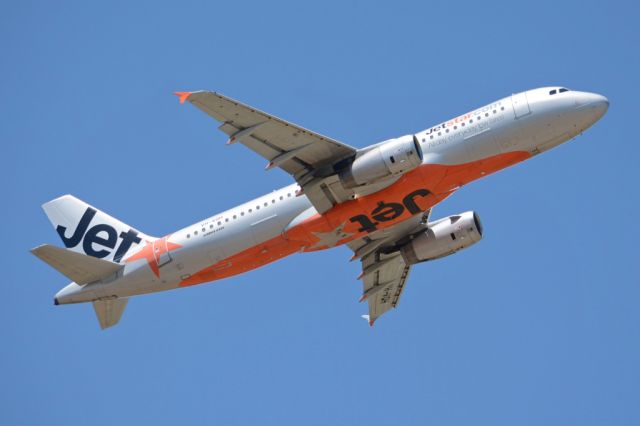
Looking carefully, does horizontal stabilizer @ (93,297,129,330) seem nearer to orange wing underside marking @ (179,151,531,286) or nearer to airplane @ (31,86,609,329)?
airplane @ (31,86,609,329)

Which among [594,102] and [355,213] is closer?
[594,102]

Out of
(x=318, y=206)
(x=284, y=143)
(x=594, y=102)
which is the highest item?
(x=284, y=143)

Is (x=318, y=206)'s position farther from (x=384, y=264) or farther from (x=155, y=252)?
(x=384, y=264)

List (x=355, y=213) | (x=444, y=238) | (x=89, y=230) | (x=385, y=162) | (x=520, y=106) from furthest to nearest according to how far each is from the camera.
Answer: (x=89, y=230)
(x=444, y=238)
(x=355, y=213)
(x=520, y=106)
(x=385, y=162)

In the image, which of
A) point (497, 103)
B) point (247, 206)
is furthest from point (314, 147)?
point (497, 103)

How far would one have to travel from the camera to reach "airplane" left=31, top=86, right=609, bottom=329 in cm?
4822

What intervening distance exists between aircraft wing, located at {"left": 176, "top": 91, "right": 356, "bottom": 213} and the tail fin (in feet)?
34.7

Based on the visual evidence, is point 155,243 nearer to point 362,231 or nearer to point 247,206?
point 247,206

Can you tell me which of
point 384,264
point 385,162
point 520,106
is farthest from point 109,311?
point 520,106

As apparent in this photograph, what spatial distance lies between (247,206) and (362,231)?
241 inches

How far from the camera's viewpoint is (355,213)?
50.4 metres

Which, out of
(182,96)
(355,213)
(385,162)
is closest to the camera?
(182,96)

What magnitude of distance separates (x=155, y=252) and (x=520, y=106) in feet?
66.8

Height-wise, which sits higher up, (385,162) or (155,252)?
(385,162)
